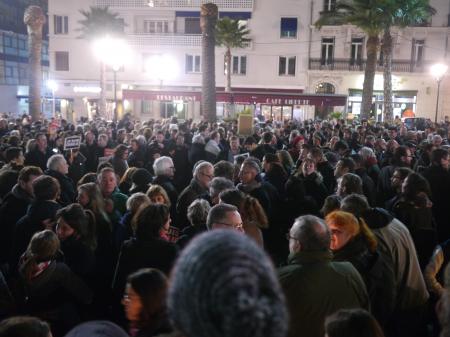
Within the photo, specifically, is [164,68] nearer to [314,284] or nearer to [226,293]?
[314,284]

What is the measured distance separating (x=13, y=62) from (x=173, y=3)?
68.0 ft

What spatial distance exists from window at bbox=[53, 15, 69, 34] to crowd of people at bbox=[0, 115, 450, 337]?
37627 millimetres

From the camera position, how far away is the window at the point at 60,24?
42.0m

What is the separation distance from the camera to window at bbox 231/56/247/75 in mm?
40188

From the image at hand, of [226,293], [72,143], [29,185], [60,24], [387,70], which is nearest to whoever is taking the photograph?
[226,293]

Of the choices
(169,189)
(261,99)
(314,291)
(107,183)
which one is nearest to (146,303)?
(314,291)

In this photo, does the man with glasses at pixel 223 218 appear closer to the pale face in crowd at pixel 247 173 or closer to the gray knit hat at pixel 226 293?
the pale face in crowd at pixel 247 173

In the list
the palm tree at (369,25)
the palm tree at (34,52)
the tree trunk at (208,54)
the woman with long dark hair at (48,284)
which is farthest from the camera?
the palm tree at (369,25)

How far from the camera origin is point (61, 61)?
140ft

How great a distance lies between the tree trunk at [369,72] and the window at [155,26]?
733 inches

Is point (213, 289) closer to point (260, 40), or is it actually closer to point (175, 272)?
point (175, 272)

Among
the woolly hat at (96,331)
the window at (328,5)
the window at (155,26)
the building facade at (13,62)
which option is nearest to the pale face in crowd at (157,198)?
the woolly hat at (96,331)

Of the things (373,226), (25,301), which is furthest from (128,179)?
(373,226)

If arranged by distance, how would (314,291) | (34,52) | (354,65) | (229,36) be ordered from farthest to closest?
1. (354,65)
2. (229,36)
3. (34,52)
4. (314,291)
